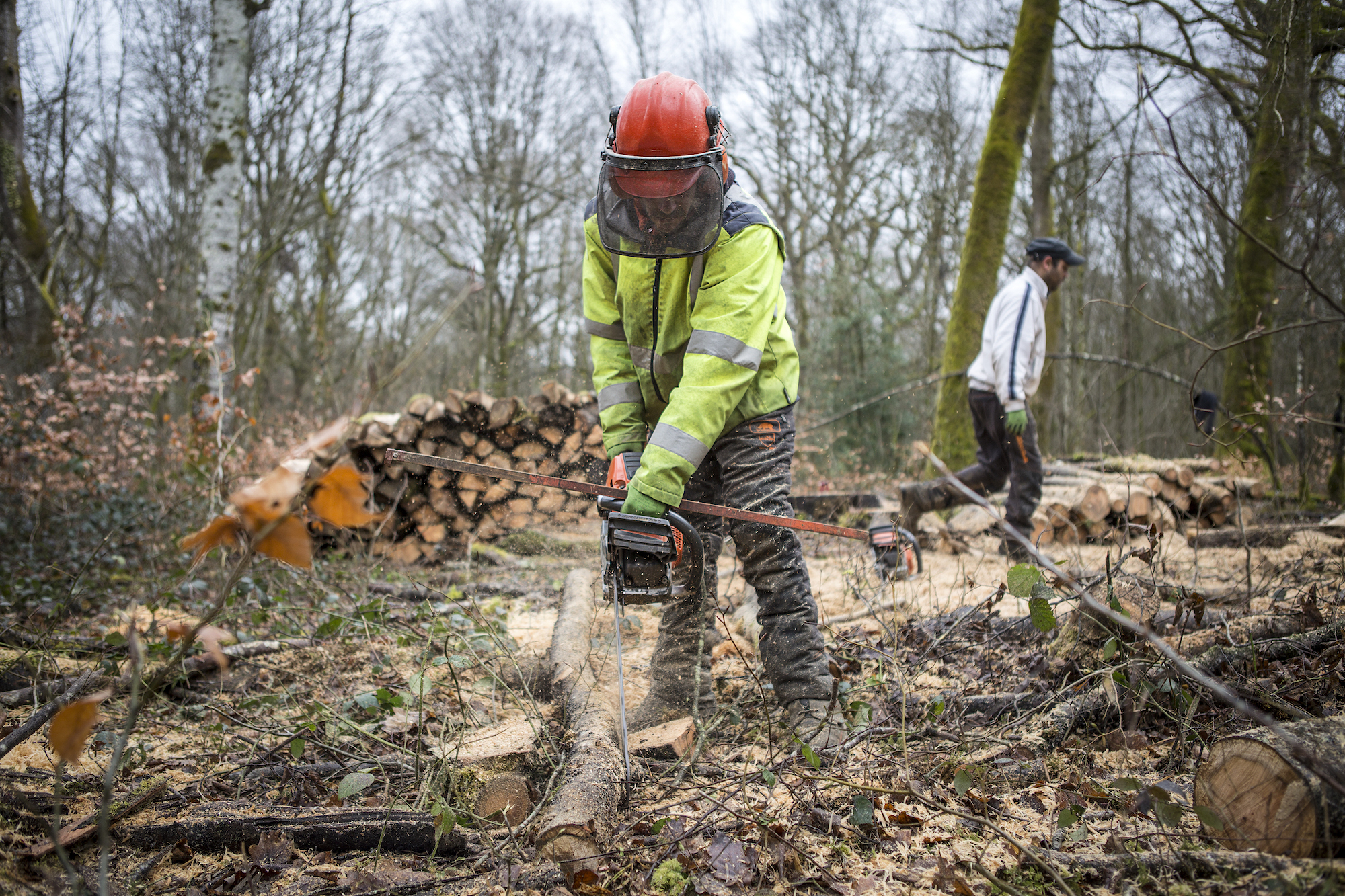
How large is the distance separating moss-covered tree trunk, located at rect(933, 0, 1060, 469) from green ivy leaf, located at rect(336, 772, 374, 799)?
19.0 ft

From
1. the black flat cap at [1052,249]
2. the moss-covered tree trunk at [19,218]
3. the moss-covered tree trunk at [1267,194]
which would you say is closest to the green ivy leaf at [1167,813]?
the moss-covered tree trunk at [1267,194]

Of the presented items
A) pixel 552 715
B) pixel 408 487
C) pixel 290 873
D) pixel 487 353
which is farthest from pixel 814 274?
pixel 290 873

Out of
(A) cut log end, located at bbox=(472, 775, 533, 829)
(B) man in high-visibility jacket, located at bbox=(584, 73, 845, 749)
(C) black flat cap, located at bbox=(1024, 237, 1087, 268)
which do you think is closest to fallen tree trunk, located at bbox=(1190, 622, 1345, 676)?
(B) man in high-visibility jacket, located at bbox=(584, 73, 845, 749)

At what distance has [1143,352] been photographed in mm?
17734

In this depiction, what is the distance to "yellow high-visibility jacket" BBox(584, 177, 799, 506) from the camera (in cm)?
224

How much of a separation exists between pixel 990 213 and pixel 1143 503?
295cm

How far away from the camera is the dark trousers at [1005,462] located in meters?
4.67

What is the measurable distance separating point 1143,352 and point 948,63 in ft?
29.5

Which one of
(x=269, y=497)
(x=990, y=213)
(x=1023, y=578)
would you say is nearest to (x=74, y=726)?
(x=269, y=497)

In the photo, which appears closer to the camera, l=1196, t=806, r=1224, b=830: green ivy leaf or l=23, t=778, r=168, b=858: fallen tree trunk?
l=1196, t=806, r=1224, b=830: green ivy leaf

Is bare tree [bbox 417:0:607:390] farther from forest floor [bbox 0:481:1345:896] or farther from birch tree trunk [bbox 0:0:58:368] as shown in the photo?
forest floor [bbox 0:481:1345:896]

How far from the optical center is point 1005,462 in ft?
16.2

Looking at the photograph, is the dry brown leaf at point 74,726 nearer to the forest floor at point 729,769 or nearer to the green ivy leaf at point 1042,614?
the forest floor at point 729,769

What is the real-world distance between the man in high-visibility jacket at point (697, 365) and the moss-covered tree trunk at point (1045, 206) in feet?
22.3
